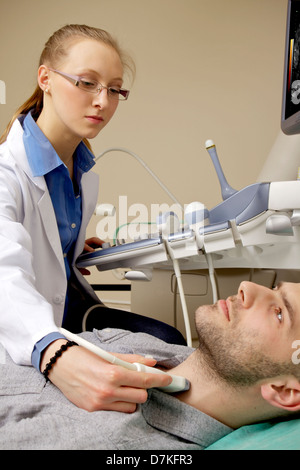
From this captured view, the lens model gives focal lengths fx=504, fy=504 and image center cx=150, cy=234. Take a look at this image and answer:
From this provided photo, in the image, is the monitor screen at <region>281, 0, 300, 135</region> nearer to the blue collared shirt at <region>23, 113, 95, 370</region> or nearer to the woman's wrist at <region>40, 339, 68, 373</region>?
the blue collared shirt at <region>23, 113, 95, 370</region>

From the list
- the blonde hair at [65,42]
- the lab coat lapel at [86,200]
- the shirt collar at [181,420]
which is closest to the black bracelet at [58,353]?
the shirt collar at [181,420]

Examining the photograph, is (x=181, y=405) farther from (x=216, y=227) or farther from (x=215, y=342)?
(x=216, y=227)

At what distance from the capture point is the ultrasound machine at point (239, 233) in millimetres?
1193

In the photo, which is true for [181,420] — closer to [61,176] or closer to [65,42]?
[61,176]

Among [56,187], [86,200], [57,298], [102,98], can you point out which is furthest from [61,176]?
[57,298]

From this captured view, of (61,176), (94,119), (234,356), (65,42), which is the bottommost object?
(234,356)

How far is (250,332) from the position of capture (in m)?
0.98

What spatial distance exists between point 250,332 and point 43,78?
100cm

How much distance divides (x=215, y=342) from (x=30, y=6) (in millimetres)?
3267

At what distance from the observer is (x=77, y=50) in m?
1.46

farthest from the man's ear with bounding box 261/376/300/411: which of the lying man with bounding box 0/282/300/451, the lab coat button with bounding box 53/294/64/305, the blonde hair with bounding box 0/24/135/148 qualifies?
the blonde hair with bounding box 0/24/135/148

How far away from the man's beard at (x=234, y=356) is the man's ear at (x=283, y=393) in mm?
16

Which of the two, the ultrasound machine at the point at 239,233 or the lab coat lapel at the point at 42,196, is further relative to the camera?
the lab coat lapel at the point at 42,196

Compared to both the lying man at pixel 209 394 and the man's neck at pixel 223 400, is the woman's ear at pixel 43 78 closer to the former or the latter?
the lying man at pixel 209 394
